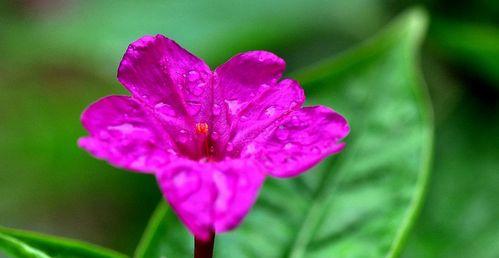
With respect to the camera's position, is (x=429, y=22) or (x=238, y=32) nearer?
(x=429, y=22)

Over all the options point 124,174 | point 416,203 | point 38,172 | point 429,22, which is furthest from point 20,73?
point 416,203

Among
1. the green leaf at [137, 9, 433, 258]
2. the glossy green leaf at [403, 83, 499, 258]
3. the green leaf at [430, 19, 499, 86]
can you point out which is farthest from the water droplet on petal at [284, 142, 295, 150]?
the green leaf at [430, 19, 499, 86]

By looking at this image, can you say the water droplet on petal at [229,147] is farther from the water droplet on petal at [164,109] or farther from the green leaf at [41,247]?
the green leaf at [41,247]

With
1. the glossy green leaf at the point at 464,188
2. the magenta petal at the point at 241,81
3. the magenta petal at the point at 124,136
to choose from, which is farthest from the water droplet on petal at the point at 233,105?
the glossy green leaf at the point at 464,188

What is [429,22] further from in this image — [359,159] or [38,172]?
[38,172]

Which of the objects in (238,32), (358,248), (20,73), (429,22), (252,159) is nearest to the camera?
(252,159)

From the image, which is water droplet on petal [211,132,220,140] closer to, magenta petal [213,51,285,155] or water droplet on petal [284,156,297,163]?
magenta petal [213,51,285,155]

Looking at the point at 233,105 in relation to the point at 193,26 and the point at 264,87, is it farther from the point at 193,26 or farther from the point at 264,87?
the point at 193,26

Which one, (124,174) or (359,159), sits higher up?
(359,159)

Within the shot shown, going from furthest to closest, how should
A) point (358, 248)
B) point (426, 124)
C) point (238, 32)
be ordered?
1. point (238, 32)
2. point (426, 124)
3. point (358, 248)
